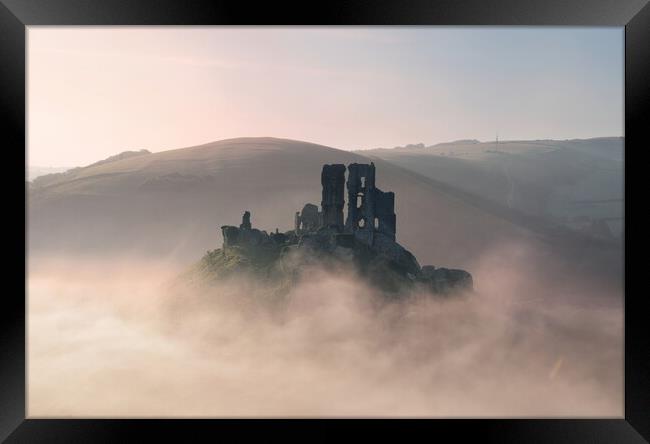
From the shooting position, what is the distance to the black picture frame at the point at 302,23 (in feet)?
29.3

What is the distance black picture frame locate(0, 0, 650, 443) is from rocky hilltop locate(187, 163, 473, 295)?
30364 millimetres

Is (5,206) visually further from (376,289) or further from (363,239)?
(376,289)

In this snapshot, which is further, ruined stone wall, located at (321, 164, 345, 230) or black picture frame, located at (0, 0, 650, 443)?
ruined stone wall, located at (321, 164, 345, 230)

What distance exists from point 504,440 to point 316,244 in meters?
32.4

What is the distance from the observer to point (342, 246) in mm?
41219

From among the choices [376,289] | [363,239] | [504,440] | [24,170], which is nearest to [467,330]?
[376,289]

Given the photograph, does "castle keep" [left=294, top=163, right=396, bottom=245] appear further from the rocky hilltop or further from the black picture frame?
the black picture frame

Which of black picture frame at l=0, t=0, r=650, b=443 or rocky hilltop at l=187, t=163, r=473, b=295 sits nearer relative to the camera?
black picture frame at l=0, t=0, r=650, b=443

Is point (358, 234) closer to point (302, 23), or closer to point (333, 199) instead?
point (333, 199)

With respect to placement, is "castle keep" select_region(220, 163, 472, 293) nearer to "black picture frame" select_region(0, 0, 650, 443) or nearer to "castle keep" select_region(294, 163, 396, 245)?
"castle keep" select_region(294, 163, 396, 245)

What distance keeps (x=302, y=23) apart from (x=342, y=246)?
32.4 meters

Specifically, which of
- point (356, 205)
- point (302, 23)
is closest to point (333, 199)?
point (356, 205)

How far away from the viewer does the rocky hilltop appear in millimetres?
40062

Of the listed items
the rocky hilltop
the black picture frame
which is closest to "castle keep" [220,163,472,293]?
the rocky hilltop
